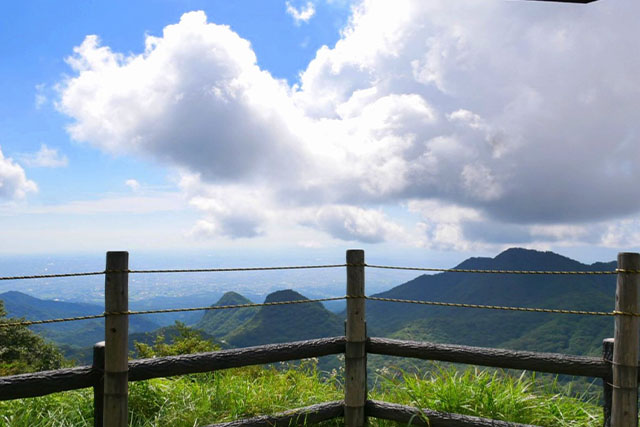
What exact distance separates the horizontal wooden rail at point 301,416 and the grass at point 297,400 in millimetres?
133

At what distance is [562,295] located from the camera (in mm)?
79250

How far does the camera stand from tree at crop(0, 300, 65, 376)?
11.9 meters

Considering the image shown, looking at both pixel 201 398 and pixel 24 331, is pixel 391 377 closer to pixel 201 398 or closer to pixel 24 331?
pixel 201 398

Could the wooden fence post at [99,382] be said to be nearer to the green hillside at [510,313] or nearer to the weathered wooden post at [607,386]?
the weathered wooden post at [607,386]

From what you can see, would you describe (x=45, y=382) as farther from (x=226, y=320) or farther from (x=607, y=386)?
(x=226, y=320)

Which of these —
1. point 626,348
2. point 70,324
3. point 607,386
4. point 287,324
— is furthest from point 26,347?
point 70,324

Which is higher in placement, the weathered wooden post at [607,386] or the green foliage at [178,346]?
the weathered wooden post at [607,386]

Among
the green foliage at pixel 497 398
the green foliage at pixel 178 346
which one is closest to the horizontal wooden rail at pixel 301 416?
the green foliage at pixel 497 398

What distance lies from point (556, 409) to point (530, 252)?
108809mm

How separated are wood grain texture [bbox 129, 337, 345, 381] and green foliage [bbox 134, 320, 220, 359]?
3928mm

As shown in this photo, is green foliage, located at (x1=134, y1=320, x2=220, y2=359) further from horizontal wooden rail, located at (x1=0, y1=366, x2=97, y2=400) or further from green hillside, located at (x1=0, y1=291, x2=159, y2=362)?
green hillside, located at (x1=0, y1=291, x2=159, y2=362)

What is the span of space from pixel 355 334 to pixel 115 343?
1978 millimetres

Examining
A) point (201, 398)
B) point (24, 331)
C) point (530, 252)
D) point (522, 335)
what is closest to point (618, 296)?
point (201, 398)

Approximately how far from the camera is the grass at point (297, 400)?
4.54 meters
